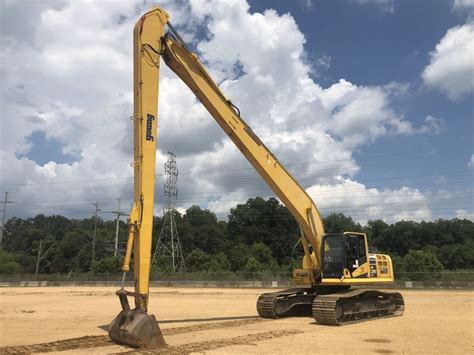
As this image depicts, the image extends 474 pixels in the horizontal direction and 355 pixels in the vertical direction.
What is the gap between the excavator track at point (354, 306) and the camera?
13844 millimetres

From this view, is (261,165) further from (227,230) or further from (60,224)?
(60,224)

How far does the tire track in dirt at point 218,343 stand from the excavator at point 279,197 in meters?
0.36

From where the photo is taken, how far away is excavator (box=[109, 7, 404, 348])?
10141 millimetres

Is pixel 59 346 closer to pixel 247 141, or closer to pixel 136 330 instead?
pixel 136 330

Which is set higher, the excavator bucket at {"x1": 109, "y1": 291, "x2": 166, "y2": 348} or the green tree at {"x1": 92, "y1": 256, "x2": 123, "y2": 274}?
the green tree at {"x1": 92, "y1": 256, "x2": 123, "y2": 274}

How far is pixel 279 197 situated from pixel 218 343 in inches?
239

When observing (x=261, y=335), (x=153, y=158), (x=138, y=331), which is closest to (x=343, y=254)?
(x=261, y=335)

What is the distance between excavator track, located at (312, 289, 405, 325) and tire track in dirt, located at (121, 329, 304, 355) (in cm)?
156

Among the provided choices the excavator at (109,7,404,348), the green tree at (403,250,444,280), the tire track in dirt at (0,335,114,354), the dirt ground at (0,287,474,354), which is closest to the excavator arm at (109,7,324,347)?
the excavator at (109,7,404,348)

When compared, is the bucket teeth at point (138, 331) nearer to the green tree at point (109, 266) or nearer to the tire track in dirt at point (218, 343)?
the tire track in dirt at point (218, 343)

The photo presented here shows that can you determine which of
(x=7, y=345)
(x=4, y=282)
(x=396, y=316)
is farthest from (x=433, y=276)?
(x=4, y=282)

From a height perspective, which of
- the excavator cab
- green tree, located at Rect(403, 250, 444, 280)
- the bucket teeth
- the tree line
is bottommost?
the bucket teeth

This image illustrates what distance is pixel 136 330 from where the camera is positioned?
9.32m

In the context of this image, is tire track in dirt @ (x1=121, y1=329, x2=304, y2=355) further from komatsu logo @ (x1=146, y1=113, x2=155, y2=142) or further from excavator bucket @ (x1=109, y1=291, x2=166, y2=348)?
komatsu logo @ (x1=146, y1=113, x2=155, y2=142)
